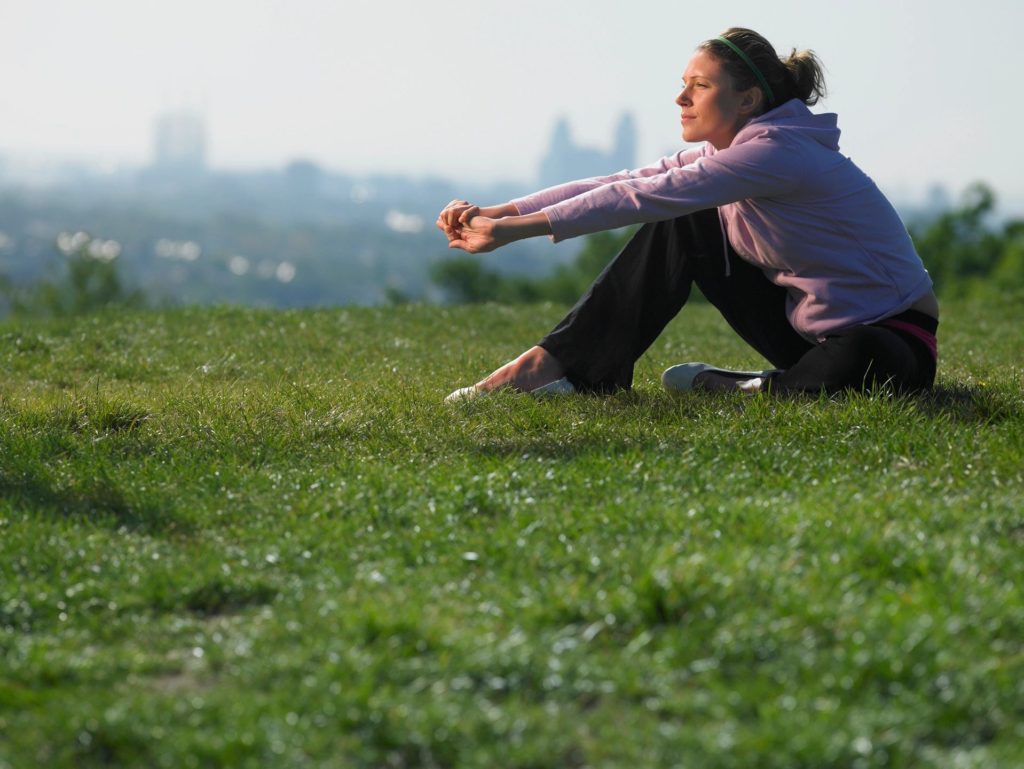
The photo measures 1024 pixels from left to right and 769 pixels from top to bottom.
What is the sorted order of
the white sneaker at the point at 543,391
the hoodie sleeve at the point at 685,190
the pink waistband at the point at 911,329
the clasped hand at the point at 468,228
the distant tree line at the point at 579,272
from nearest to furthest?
the clasped hand at the point at 468,228 < the hoodie sleeve at the point at 685,190 < the pink waistband at the point at 911,329 < the white sneaker at the point at 543,391 < the distant tree line at the point at 579,272

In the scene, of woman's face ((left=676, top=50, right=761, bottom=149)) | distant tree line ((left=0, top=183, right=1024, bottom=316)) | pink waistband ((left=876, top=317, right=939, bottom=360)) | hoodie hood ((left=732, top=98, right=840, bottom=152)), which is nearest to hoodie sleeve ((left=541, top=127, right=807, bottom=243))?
hoodie hood ((left=732, top=98, right=840, bottom=152))

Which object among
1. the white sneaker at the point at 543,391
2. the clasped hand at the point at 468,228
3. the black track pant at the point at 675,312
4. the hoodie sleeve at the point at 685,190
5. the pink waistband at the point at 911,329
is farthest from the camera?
the white sneaker at the point at 543,391

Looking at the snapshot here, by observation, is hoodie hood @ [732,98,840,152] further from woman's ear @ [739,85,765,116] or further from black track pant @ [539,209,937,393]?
black track pant @ [539,209,937,393]

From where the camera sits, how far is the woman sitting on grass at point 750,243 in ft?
19.2

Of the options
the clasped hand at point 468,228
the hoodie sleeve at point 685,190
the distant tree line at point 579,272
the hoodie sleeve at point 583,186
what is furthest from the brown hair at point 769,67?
the distant tree line at point 579,272

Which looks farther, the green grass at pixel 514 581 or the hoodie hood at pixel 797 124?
the hoodie hood at pixel 797 124

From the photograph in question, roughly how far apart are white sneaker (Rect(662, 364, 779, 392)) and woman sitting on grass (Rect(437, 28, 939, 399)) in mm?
85

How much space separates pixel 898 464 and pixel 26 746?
3.63m

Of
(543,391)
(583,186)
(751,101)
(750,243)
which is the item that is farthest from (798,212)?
(543,391)

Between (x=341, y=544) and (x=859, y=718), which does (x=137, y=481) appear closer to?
(x=341, y=544)

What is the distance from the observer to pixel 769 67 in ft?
20.0

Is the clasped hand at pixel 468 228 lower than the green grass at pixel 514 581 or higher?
higher

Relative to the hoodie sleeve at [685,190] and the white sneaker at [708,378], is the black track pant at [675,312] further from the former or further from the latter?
the hoodie sleeve at [685,190]

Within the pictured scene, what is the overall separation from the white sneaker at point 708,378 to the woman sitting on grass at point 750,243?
85mm
